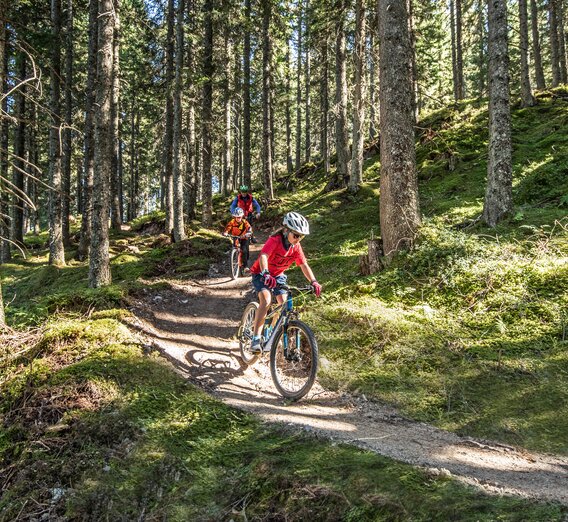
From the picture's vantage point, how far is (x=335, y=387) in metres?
6.53

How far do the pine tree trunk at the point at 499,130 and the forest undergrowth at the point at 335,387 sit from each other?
0.45 metres

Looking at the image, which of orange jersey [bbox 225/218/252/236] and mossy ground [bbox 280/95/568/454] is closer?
mossy ground [bbox 280/95/568/454]

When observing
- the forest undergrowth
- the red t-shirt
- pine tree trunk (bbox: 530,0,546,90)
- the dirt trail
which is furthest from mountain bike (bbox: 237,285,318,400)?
pine tree trunk (bbox: 530,0,546,90)

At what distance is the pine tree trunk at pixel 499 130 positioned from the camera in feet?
32.9

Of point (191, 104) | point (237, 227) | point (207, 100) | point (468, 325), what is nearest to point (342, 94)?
point (207, 100)

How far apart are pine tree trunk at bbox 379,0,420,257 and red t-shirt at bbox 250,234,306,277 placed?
141 inches

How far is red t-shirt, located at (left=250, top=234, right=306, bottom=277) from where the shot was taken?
6.52 meters

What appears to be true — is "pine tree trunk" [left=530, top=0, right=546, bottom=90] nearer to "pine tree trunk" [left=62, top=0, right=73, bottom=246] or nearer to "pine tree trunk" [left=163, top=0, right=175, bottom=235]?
"pine tree trunk" [left=163, top=0, right=175, bottom=235]

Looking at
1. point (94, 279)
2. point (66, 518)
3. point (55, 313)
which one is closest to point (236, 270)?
point (94, 279)

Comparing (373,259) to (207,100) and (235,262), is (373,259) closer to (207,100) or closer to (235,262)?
(235,262)

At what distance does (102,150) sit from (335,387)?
26.7ft

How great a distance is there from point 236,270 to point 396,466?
1022 cm

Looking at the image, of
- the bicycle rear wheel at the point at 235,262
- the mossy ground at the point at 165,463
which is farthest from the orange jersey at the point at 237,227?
the mossy ground at the point at 165,463

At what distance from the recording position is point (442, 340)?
6.91 meters
